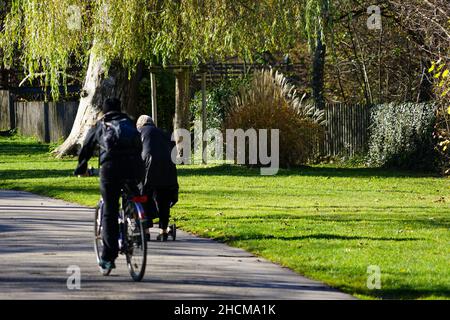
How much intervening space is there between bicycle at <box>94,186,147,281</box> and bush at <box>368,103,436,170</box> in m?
18.3

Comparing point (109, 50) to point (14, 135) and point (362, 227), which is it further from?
point (14, 135)

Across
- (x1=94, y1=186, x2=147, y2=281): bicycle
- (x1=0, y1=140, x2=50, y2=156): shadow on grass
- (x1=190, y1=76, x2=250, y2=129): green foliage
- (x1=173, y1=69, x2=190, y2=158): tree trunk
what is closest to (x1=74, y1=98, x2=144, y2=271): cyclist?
(x1=94, y1=186, x2=147, y2=281): bicycle

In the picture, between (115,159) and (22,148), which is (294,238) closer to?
(115,159)

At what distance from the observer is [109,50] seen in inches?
1047

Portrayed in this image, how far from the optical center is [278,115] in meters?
29.3

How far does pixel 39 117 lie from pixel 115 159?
3187cm

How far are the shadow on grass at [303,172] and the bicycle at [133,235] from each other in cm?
1579

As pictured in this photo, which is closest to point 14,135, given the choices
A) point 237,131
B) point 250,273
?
point 237,131

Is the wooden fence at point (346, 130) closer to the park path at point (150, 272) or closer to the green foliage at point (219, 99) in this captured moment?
the green foliage at point (219, 99)

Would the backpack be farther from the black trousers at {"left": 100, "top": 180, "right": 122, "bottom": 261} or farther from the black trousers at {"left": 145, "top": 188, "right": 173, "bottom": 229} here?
the black trousers at {"left": 145, "top": 188, "right": 173, "bottom": 229}

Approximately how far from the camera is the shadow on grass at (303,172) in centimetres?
2823

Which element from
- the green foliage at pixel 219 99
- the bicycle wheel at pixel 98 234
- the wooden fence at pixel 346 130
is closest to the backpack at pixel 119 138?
the bicycle wheel at pixel 98 234
